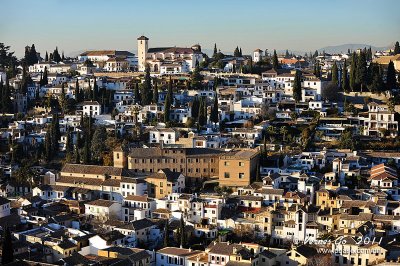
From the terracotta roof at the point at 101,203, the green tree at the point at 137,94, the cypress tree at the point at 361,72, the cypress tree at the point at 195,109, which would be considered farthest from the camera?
the green tree at the point at 137,94

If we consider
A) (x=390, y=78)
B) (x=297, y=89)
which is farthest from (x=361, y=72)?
(x=297, y=89)

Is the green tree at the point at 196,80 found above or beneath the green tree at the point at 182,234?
above

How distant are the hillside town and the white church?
103cm

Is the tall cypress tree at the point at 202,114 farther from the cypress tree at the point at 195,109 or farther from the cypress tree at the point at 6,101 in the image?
the cypress tree at the point at 6,101

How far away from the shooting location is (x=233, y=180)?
77.2ft

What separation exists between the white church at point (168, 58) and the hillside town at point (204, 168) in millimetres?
1028

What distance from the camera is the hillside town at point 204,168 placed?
18.2 metres

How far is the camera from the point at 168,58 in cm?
4228

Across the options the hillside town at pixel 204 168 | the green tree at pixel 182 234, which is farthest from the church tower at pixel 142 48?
the green tree at pixel 182 234

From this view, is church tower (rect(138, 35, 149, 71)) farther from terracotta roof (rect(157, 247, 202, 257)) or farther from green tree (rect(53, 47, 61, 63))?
terracotta roof (rect(157, 247, 202, 257))

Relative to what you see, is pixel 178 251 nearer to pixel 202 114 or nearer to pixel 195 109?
pixel 202 114

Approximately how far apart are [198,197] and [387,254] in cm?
674

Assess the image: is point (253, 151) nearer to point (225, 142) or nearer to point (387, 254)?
point (225, 142)

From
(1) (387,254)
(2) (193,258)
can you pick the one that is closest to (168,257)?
(2) (193,258)
